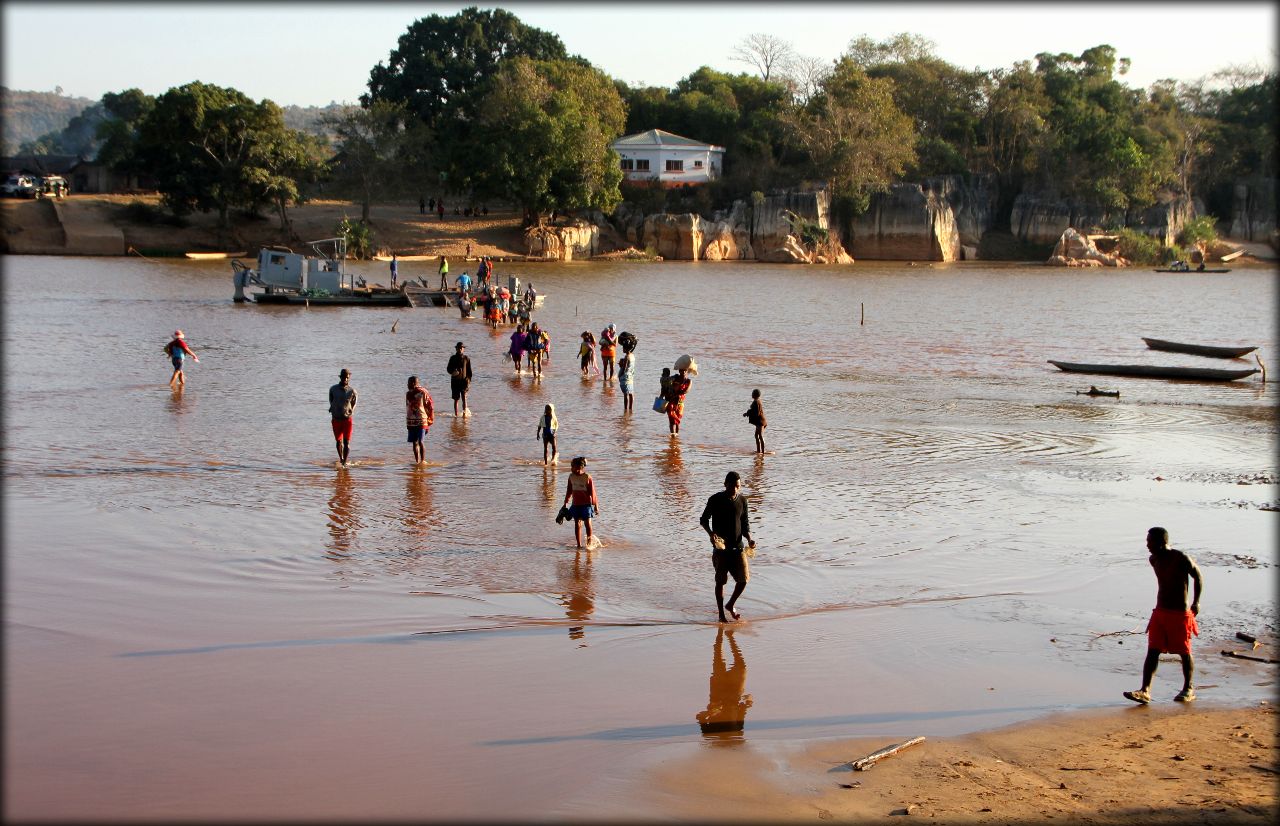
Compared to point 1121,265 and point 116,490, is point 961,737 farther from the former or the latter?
point 1121,265

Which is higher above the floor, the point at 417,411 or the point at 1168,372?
the point at 417,411

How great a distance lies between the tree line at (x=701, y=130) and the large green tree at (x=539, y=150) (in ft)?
0.43

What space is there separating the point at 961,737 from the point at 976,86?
93.1 metres

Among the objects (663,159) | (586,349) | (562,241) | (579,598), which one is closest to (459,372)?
(586,349)

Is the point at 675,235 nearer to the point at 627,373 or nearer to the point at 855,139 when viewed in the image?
the point at 855,139

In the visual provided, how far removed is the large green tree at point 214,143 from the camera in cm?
6184

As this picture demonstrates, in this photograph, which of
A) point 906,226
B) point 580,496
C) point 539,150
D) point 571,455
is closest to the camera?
point 580,496

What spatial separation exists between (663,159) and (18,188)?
136 ft

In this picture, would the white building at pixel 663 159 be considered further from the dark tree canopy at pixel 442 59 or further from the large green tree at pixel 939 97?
the large green tree at pixel 939 97

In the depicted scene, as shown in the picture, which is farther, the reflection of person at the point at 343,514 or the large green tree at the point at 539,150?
the large green tree at the point at 539,150

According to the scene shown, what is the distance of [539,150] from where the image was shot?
67.4 meters

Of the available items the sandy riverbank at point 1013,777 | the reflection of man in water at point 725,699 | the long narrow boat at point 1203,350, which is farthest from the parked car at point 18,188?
the sandy riverbank at point 1013,777

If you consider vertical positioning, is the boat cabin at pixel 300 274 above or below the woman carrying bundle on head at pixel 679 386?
above

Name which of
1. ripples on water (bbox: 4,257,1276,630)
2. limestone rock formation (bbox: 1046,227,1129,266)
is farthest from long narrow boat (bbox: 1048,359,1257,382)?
limestone rock formation (bbox: 1046,227,1129,266)
